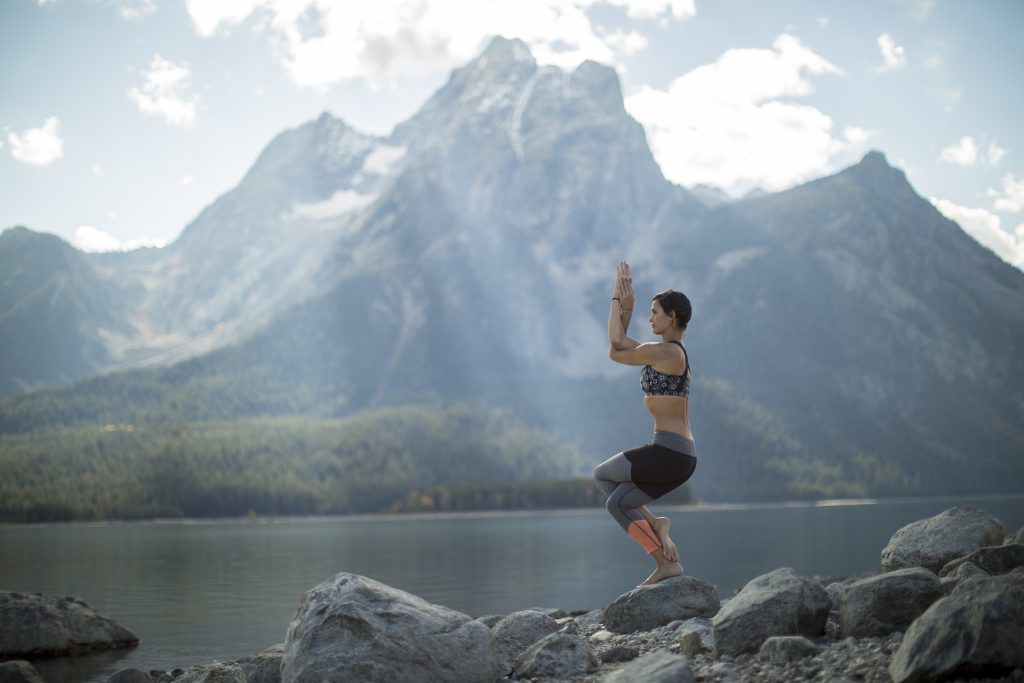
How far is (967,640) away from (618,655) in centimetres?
519

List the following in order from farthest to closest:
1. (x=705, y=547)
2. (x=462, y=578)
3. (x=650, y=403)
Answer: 1. (x=705, y=547)
2. (x=462, y=578)
3. (x=650, y=403)

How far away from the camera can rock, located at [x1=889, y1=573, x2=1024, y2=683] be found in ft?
32.1

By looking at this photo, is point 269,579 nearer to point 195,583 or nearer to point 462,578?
Result: point 195,583

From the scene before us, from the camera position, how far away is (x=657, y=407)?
1368cm

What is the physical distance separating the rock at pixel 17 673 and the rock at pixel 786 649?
16.9 m

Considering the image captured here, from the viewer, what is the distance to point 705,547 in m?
87.2

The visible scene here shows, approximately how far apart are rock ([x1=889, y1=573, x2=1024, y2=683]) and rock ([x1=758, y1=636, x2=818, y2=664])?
151cm

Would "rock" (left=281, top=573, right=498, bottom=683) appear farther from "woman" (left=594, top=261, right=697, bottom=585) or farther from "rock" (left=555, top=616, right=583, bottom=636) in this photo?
"rock" (left=555, top=616, right=583, bottom=636)

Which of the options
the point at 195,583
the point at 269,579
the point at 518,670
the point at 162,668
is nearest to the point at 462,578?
the point at 269,579

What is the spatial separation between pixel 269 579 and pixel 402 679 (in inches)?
2083

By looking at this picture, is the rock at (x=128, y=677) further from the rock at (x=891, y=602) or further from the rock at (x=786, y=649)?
the rock at (x=891, y=602)

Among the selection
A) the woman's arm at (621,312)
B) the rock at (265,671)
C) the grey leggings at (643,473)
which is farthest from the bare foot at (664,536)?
the rock at (265,671)

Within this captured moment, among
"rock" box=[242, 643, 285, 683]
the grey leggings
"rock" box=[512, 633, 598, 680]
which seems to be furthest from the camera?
"rock" box=[242, 643, 285, 683]

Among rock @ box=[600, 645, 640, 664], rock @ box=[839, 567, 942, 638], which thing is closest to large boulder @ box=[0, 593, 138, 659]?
rock @ box=[600, 645, 640, 664]
